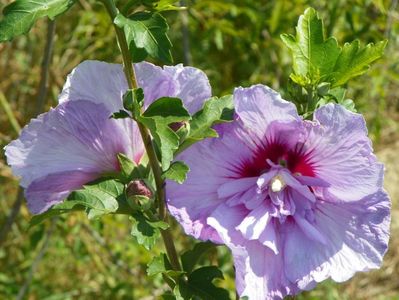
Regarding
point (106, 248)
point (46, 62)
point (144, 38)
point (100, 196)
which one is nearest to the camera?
point (144, 38)

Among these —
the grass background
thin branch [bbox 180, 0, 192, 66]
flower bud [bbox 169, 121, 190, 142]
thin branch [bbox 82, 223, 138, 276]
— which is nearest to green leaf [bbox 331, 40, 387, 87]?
flower bud [bbox 169, 121, 190, 142]

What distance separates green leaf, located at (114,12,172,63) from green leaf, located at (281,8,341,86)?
0.22m

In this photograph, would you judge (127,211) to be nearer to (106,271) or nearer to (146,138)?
(146,138)

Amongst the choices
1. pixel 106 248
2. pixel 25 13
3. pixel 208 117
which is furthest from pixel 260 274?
pixel 106 248

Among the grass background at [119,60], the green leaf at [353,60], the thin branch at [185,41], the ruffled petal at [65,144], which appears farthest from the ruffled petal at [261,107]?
the thin branch at [185,41]

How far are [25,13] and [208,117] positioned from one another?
0.30 meters

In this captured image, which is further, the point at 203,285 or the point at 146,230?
the point at 203,285

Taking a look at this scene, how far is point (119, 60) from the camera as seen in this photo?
302 cm

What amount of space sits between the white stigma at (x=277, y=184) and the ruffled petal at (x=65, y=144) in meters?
0.25

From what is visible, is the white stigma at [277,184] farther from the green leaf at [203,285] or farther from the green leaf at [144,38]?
the green leaf at [144,38]

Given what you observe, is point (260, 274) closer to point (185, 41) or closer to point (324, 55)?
point (324, 55)

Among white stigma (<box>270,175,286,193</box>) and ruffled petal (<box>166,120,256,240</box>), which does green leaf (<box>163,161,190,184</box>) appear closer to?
ruffled petal (<box>166,120,256,240</box>)

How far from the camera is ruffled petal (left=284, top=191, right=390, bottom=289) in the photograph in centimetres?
121

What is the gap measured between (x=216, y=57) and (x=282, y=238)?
229cm
